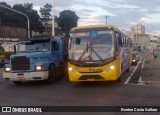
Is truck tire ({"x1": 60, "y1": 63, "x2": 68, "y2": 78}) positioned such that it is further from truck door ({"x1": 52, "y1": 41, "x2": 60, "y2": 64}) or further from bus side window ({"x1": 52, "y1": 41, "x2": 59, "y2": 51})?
bus side window ({"x1": 52, "y1": 41, "x2": 59, "y2": 51})

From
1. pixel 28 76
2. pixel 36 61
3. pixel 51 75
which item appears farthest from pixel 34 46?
pixel 28 76

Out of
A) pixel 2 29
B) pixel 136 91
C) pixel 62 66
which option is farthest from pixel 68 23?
pixel 136 91

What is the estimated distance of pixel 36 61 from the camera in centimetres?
1625

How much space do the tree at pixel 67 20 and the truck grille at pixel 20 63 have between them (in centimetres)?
7208

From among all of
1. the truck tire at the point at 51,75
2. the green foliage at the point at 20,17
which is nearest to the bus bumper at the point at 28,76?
the truck tire at the point at 51,75

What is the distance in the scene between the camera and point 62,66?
19.8 m

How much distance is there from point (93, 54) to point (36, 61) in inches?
A: 114

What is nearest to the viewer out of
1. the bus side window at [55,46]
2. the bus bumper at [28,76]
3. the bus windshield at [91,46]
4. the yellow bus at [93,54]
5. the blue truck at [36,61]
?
the yellow bus at [93,54]

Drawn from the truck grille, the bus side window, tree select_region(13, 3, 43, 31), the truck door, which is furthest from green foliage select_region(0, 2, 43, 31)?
the truck grille

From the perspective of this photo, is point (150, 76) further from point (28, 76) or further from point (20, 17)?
point (20, 17)

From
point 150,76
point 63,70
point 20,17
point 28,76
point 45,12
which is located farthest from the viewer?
point 45,12

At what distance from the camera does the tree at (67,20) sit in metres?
89.2

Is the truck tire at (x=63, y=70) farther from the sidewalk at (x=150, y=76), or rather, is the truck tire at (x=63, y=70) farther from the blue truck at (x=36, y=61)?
the sidewalk at (x=150, y=76)

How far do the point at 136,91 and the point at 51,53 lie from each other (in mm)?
5321
